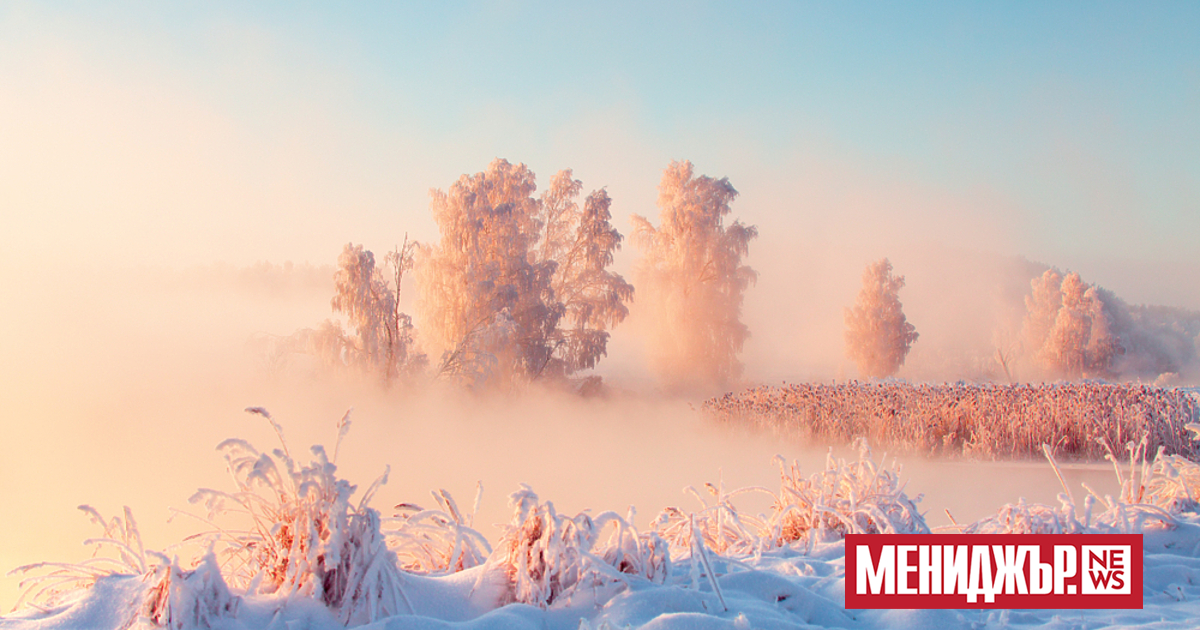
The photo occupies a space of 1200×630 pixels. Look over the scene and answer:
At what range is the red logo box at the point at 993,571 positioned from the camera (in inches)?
68.0

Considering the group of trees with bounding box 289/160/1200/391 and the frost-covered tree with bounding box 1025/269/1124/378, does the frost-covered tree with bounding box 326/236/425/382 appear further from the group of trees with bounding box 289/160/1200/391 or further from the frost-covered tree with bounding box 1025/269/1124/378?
the frost-covered tree with bounding box 1025/269/1124/378

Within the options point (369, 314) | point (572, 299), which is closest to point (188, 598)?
point (369, 314)

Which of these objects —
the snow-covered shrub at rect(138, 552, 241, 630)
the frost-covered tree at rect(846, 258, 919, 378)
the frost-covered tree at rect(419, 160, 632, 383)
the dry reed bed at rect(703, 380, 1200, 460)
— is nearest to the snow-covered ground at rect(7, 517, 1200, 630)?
the snow-covered shrub at rect(138, 552, 241, 630)

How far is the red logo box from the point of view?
1727 millimetres

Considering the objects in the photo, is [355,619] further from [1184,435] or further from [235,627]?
[1184,435]

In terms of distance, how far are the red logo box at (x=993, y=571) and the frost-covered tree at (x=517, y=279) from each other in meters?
10.0

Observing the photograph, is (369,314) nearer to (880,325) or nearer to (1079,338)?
(880,325)

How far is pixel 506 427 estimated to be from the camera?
422 inches

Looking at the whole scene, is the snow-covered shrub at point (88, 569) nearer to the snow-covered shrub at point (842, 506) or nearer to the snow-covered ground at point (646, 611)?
the snow-covered ground at point (646, 611)

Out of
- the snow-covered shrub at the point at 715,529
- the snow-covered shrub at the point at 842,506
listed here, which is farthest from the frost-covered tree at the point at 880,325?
the snow-covered shrub at the point at 715,529

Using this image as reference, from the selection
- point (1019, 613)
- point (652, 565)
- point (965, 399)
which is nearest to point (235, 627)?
point (652, 565)

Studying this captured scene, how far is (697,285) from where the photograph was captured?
56.7 feet

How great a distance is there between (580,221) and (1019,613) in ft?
48.9

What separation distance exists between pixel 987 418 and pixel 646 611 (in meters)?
7.70
